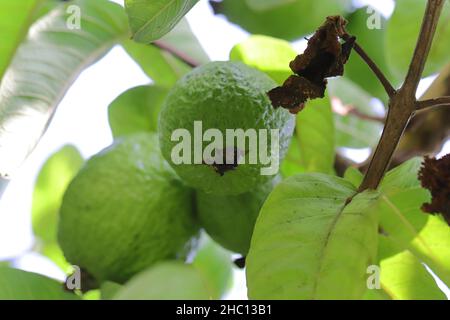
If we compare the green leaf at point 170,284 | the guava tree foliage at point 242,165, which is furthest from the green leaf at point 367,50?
the green leaf at point 170,284

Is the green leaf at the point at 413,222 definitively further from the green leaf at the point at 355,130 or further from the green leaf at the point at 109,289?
the green leaf at the point at 355,130

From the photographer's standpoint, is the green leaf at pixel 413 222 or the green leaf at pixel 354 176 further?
the green leaf at pixel 354 176

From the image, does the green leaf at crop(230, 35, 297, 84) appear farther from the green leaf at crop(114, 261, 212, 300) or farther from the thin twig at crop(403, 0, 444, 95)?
the green leaf at crop(114, 261, 212, 300)

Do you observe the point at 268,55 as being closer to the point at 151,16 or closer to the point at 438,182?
the point at 151,16

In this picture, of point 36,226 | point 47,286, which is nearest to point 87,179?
point 47,286

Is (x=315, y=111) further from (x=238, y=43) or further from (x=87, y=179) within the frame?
(x=87, y=179)

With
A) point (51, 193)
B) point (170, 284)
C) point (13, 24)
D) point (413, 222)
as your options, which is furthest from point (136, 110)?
point (170, 284)
